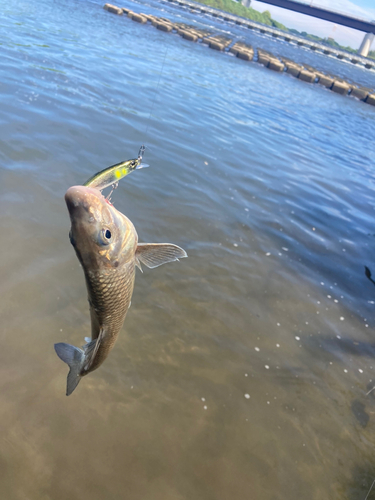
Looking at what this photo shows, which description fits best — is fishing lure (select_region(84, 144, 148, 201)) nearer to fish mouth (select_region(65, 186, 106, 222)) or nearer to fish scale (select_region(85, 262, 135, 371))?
fish mouth (select_region(65, 186, 106, 222))

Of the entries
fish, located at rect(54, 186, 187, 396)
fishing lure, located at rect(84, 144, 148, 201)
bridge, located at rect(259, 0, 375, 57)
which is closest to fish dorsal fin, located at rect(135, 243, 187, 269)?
fish, located at rect(54, 186, 187, 396)

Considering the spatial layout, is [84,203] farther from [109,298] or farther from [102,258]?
[109,298]

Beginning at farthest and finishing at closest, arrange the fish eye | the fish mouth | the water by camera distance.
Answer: the water, the fish eye, the fish mouth

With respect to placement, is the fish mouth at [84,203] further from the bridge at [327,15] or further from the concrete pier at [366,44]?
the concrete pier at [366,44]

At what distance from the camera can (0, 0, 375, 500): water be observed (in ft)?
11.1

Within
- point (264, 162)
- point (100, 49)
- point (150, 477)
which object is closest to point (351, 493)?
point (150, 477)

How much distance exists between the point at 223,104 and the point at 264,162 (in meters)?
5.22

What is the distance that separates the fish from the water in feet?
4.56

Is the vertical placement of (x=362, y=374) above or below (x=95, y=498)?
above

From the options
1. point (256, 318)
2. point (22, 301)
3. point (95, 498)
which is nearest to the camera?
point (95, 498)

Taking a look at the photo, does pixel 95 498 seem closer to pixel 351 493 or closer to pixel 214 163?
pixel 351 493

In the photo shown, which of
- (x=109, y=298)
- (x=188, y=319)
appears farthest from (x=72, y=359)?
(x=188, y=319)

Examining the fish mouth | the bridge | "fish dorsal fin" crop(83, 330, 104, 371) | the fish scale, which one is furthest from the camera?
the bridge

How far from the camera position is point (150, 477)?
3254 mm
